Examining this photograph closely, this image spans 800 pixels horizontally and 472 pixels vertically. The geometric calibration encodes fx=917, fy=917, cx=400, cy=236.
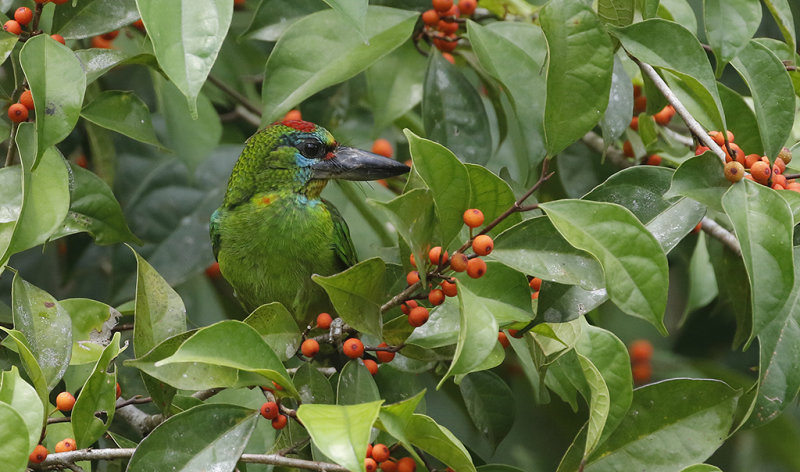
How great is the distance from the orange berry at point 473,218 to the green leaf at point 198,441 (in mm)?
448

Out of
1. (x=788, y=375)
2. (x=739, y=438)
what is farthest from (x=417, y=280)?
(x=739, y=438)

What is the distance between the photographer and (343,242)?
2225 millimetres

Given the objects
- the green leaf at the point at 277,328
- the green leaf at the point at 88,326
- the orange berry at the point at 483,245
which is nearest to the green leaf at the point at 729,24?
the orange berry at the point at 483,245

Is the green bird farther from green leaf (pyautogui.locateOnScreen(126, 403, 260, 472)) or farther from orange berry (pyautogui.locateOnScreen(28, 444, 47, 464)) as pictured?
orange berry (pyautogui.locateOnScreen(28, 444, 47, 464))

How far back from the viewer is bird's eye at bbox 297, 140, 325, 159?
2406mm

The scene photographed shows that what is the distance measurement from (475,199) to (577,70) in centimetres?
25

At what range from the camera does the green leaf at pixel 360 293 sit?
1396 millimetres

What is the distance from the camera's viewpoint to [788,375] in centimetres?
140

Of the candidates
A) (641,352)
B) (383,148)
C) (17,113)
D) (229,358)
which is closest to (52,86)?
(17,113)

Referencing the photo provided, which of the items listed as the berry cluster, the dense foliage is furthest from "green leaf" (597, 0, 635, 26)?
the berry cluster

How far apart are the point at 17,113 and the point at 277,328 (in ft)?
2.05

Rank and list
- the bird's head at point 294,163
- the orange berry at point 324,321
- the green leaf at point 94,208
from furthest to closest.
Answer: the bird's head at point 294,163 < the green leaf at point 94,208 < the orange berry at point 324,321

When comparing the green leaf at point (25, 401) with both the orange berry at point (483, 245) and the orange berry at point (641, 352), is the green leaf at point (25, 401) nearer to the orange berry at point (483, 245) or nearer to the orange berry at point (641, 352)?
the orange berry at point (483, 245)

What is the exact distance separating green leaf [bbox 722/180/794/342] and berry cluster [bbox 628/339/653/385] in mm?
2312
